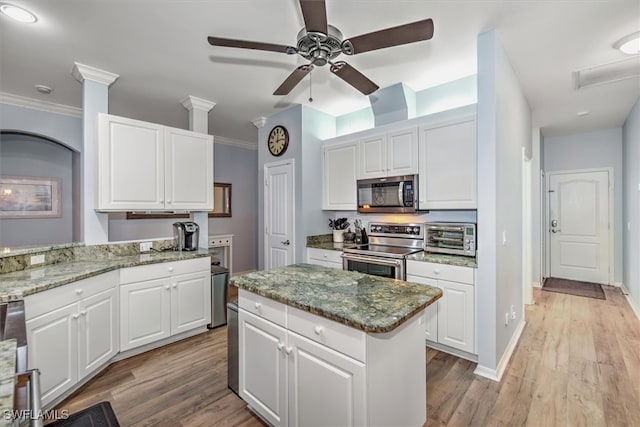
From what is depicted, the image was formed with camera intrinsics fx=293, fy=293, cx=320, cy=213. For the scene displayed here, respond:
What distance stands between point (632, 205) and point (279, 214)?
494 centimetres

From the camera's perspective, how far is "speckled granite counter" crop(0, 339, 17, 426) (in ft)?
2.21

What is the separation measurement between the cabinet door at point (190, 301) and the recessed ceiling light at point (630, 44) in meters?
4.39

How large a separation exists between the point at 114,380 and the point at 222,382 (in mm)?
901

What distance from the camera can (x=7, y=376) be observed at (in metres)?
0.80

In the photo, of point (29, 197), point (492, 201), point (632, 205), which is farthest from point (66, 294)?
point (632, 205)

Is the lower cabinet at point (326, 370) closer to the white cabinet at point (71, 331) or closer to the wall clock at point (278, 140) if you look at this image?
the white cabinet at point (71, 331)

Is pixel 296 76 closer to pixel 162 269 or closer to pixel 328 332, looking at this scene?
pixel 328 332

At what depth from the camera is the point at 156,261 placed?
286 centimetres

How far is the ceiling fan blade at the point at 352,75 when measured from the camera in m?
2.05

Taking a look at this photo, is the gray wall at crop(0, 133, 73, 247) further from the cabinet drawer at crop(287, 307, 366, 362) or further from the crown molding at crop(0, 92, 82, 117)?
the cabinet drawer at crop(287, 307, 366, 362)

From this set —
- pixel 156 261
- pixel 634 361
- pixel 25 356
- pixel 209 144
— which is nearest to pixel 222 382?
pixel 156 261

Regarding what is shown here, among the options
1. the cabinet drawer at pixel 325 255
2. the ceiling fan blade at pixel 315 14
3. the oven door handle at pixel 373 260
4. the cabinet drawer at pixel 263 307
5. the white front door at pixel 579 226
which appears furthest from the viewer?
the white front door at pixel 579 226

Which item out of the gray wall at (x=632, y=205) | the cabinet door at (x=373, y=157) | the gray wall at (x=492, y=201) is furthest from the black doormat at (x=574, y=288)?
the cabinet door at (x=373, y=157)

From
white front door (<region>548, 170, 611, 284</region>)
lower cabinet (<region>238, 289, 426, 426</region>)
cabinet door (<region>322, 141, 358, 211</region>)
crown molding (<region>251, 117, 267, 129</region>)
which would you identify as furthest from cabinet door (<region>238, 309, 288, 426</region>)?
white front door (<region>548, 170, 611, 284</region>)
